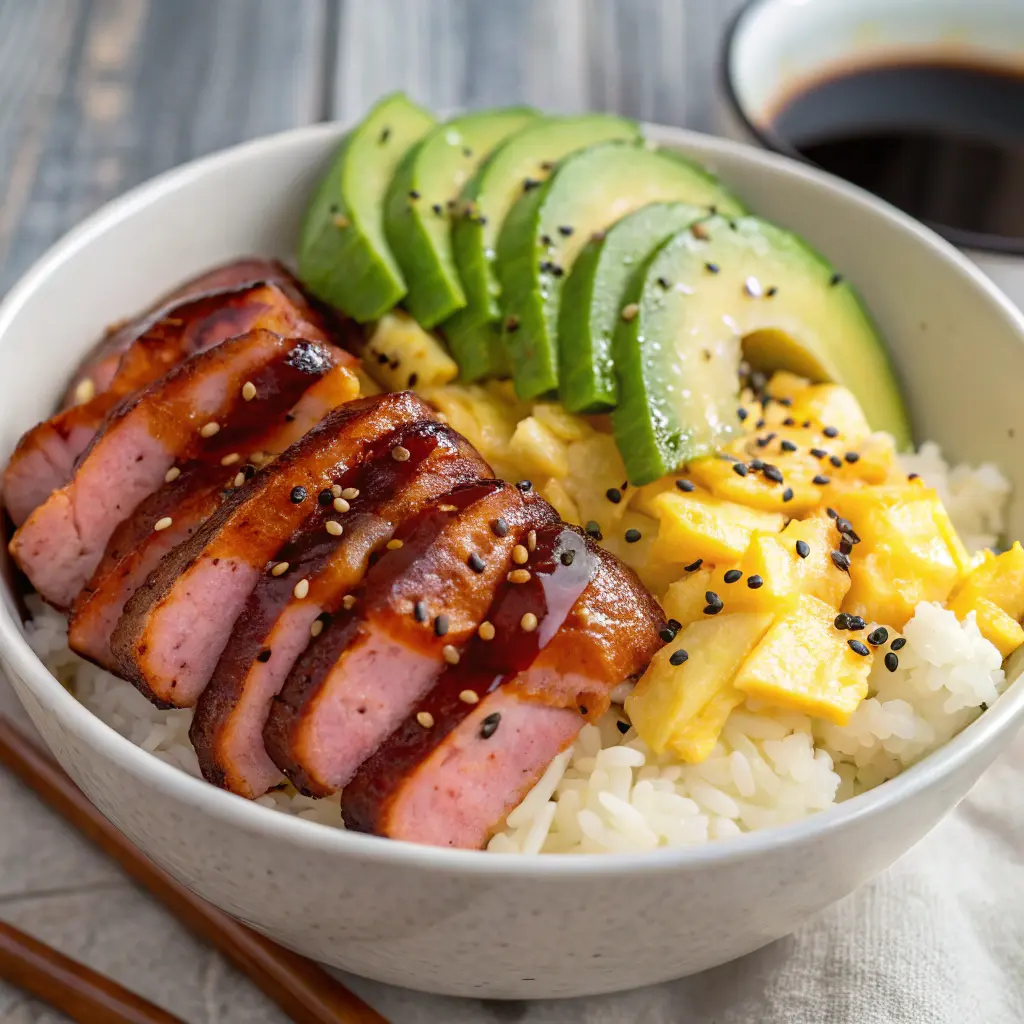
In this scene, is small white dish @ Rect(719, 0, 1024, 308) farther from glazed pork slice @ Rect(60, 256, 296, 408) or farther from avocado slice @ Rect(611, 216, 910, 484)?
glazed pork slice @ Rect(60, 256, 296, 408)

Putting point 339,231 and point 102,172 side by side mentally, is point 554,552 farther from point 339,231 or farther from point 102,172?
point 102,172

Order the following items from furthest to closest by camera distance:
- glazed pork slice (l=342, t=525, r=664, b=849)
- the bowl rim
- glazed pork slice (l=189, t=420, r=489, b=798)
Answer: glazed pork slice (l=189, t=420, r=489, b=798) → glazed pork slice (l=342, t=525, r=664, b=849) → the bowl rim

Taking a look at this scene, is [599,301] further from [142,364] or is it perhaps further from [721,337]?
[142,364]

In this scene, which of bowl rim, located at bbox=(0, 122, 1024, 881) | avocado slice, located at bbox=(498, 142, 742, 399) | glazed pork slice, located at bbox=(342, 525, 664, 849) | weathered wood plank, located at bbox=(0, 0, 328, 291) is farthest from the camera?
weathered wood plank, located at bbox=(0, 0, 328, 291)

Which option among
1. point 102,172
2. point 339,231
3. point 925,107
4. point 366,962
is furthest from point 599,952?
point 102,172

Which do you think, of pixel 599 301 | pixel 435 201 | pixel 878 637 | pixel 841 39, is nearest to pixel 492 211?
pixel 435 201

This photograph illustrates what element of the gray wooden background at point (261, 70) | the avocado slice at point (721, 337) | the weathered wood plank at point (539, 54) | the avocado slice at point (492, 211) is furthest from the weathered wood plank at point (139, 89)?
the avocado slice at point (721, 337)

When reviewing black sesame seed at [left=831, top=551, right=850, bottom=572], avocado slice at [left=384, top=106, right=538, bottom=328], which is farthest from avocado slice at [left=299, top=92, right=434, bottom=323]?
black sesame seed at [left=831, top=551, right=850, bottom=572]
